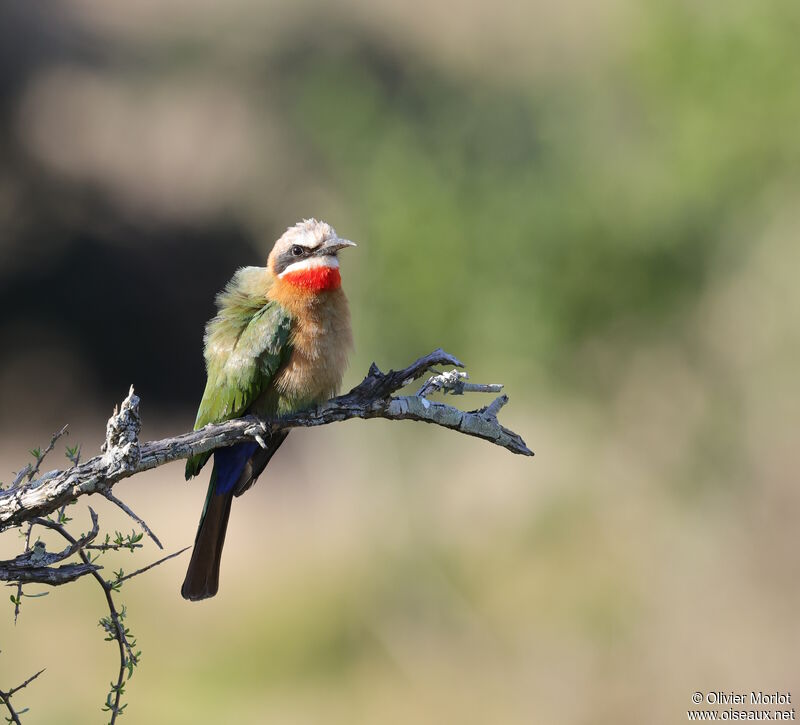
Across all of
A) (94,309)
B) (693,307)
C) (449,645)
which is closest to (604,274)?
(693,307)

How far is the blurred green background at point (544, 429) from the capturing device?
21.3 ft

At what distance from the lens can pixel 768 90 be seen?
6.52 metres

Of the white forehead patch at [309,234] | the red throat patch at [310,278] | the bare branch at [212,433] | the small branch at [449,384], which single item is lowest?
the bare branch at [212,433]

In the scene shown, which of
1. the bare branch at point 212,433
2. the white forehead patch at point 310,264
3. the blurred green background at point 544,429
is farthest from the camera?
the blurred green background at point 544,429

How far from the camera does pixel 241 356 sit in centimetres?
346

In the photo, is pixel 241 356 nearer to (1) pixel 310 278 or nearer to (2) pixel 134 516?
(1) pixel 310 278

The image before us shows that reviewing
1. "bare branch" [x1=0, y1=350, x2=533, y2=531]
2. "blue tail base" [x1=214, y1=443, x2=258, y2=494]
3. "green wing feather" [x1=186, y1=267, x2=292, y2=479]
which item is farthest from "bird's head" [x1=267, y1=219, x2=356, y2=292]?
"blue tail base" [x1=214, y1=443, x2=258, y2=494]

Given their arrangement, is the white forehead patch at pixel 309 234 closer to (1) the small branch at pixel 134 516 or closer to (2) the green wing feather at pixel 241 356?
(2) the green wing feather at pixel 241 356

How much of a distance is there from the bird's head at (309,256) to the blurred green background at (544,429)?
3.32 meters

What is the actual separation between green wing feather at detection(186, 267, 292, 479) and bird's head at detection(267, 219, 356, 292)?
0.12m

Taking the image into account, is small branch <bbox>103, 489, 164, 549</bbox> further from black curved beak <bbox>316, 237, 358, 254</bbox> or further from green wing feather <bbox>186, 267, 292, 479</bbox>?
black curved beak <bbox>316, 237, 358, 254</bbox>

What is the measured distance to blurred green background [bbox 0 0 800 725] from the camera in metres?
6.49

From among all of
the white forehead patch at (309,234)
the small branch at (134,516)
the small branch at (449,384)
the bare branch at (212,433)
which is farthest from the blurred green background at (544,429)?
Answer: the small branch at (134,516)

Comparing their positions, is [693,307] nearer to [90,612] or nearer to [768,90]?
[768,90]
